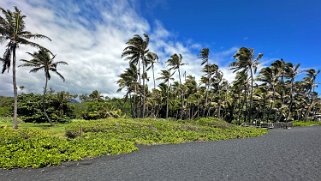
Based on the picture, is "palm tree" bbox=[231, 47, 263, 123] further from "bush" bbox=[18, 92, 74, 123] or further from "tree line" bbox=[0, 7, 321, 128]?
"bush" bbox=[18, 92, 74, 123]

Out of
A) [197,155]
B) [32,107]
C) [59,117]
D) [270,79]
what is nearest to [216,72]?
[270,79]

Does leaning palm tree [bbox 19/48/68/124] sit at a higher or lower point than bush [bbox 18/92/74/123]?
higher

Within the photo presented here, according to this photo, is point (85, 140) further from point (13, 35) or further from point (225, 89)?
point (225, 89)

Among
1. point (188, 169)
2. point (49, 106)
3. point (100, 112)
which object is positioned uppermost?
point (49, 106)

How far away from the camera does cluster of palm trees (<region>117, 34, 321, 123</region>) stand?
42.7m

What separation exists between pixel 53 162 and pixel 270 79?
42.7 meters

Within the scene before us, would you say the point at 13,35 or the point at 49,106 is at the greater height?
the point at 13,35

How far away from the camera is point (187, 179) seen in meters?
9.30

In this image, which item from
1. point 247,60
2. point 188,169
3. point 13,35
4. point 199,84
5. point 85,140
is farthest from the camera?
point 199,84

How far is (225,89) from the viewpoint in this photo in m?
62.8

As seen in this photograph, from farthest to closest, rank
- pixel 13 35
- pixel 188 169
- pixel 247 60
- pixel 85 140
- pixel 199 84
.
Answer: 1. pixel 199 84
2. pixel 247 60
3. pixel 13 35
4. pixel 85 140
5. pixel 188 169

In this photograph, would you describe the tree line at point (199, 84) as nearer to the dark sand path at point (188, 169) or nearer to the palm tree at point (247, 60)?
the palm tree at point (247, 60)

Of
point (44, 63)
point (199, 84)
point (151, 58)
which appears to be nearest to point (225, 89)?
point (199, 84)

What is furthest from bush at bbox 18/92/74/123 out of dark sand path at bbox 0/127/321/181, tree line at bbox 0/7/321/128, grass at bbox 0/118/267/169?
dark sand path at bbox 0/127/321/181
